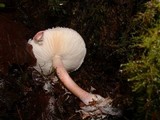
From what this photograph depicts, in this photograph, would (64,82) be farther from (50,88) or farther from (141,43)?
(141,43)

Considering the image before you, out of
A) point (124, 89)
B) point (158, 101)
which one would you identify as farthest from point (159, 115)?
point (124, 89)

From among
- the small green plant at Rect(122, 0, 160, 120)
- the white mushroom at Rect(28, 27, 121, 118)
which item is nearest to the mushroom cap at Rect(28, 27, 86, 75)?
the white mushroom at Rect(28, 27, 121, 118)

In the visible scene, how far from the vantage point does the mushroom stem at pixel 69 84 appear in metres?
2.19

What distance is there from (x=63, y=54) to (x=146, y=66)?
77cm

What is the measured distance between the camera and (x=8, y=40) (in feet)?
7.48

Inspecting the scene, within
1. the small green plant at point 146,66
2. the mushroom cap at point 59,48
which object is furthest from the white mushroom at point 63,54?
the small green plant at point 146,66

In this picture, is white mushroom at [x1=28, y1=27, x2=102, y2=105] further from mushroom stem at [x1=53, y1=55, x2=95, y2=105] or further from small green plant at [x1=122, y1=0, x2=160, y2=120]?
small green plant at [x1=122, y1=0, x2=160, y2=120]

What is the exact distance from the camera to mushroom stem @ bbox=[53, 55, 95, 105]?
7.17 ft

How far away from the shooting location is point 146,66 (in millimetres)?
1804

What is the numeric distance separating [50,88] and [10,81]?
0.29m

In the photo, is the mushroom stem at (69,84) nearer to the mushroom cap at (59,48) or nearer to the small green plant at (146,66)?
the mushroom cap at (59,48)

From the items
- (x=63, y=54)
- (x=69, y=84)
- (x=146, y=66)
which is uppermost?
(x=63, y=54)

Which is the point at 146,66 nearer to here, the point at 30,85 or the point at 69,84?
the point at 69,84

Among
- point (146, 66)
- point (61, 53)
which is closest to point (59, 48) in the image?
point (61, 53)
